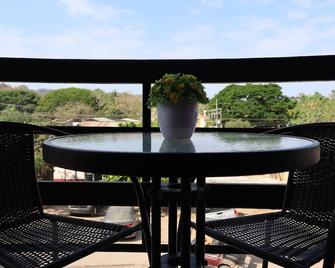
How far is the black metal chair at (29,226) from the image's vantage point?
1.19m

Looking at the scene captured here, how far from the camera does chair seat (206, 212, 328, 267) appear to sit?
1.17 metres

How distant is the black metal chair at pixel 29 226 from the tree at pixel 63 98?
1.57ft

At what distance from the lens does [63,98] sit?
7.05 feet

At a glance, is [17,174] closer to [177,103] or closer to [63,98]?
[63,98]

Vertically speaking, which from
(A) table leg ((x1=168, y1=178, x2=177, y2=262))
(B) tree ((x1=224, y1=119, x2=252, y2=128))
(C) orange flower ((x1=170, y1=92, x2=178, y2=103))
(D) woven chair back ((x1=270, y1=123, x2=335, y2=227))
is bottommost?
(A) table leg ((x1=168, y1=178, x2=177, y2=262))

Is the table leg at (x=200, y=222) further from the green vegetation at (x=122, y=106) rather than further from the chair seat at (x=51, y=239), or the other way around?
the green vegetation at (x=122, y=106)

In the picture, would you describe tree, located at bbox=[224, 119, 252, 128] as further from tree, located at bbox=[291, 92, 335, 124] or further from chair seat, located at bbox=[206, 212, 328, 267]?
chair seat, located at bbox=[206, 212, 328, 267]

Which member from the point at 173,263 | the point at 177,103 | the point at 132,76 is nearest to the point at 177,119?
the point at 177,103

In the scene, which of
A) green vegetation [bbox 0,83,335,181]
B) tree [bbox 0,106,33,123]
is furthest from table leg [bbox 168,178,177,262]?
tree [bbox 0,106,33,123]

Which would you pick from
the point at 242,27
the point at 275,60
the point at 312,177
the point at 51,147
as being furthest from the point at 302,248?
the point at 242,27

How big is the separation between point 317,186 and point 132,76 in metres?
1.17

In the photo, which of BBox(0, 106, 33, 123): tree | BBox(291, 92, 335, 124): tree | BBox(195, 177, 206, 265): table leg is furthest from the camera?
BBox(0, 106, 33, 123): tree

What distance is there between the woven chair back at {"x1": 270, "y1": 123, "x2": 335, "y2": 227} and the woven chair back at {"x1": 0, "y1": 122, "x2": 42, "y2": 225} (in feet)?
3.83

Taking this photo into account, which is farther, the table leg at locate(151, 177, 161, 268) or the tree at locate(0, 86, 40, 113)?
the tree at locate(0, 86, 40, 113)
